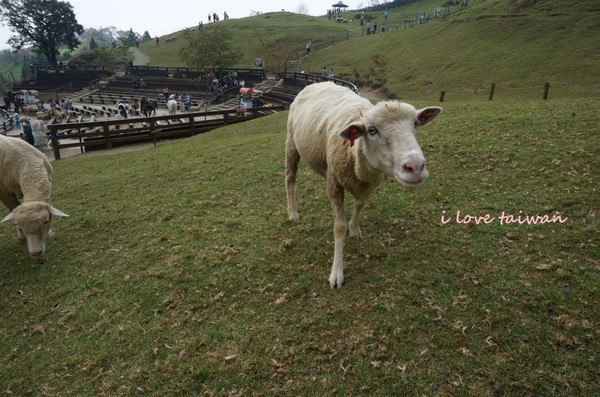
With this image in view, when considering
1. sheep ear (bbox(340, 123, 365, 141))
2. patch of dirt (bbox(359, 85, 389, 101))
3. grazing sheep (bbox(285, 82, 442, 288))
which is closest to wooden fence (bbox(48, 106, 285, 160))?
patch of dirt (bbox(359, 85, 389, 101))

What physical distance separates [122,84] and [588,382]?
6276 cm

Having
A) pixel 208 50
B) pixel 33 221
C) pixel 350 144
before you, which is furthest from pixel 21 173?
pixel 208 50

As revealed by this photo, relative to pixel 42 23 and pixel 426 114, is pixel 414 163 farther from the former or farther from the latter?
pixel 42 23

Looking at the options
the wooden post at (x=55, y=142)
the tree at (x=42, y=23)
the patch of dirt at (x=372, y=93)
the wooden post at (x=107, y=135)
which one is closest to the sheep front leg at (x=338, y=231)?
the wooden post at (x=107, y=135)

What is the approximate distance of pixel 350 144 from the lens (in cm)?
397

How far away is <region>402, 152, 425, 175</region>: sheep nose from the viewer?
9.87ft

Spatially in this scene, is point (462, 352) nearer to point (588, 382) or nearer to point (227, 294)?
point (588, 382)

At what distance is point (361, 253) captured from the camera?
507cm

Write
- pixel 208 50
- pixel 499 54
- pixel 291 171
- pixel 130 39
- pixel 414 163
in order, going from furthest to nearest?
pixel 130 39, pixel 208 50, pixel 499 54, pixel 291 171, pixel 414 163

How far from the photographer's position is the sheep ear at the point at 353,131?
11.4 feet

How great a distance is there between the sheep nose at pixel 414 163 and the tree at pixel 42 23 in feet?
290

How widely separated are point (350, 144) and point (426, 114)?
0.90 m

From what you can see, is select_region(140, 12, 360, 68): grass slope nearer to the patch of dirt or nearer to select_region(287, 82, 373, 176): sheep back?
the patch of dirt

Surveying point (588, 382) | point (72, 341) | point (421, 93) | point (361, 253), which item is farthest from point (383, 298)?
point (421, 93)
